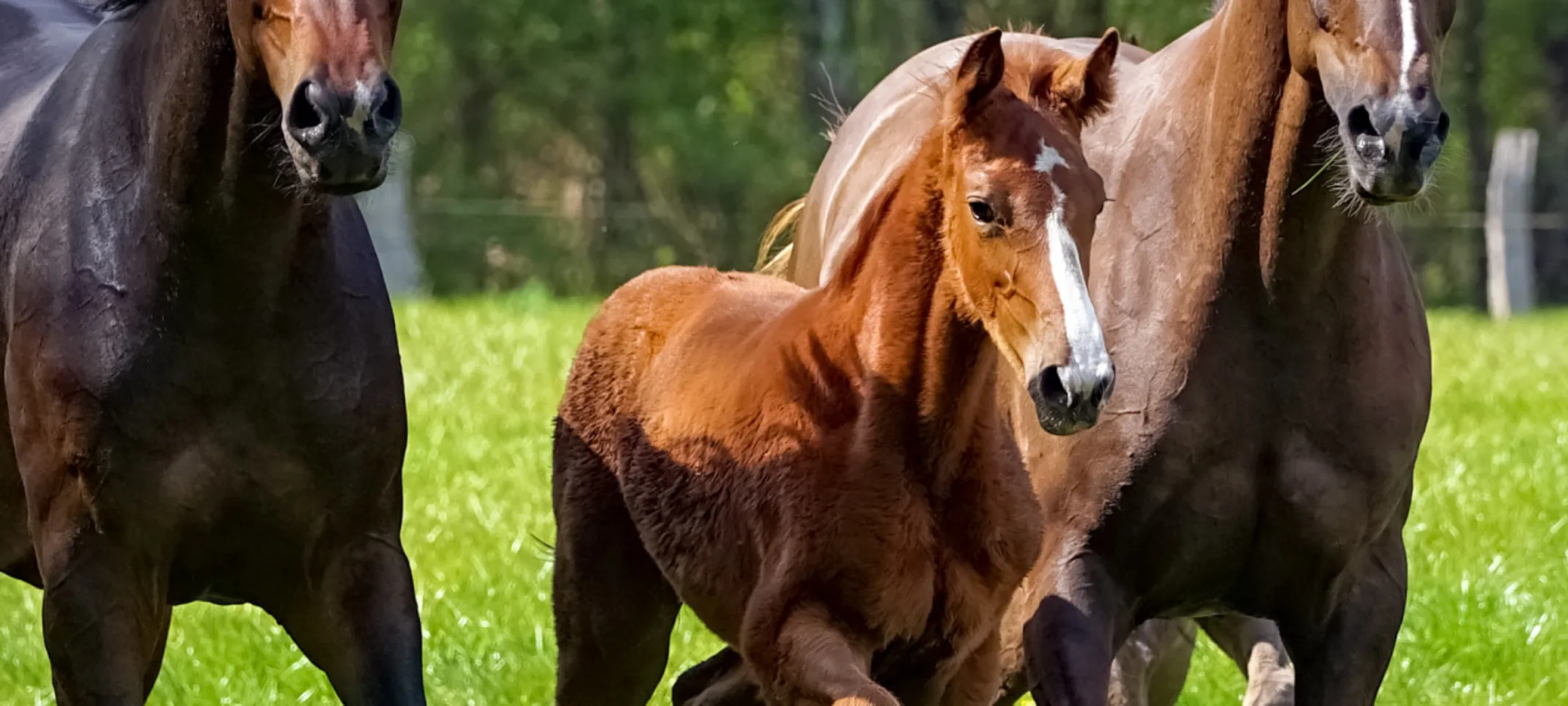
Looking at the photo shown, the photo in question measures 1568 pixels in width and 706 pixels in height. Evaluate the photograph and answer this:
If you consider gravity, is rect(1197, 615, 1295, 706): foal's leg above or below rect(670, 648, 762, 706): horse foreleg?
below

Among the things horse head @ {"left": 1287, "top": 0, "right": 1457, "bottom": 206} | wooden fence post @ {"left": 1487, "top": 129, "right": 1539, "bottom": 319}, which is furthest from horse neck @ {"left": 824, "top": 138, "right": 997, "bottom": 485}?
wooden fence post @ {"left": 1487, "top": 129, "right": 1539, "bottom": 319}

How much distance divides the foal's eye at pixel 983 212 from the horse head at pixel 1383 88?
57cm

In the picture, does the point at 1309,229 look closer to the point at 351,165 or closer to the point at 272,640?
the point at 351,165

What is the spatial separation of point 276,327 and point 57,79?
853 millimetres

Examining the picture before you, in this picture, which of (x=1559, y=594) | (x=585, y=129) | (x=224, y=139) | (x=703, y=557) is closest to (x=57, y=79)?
(x=224, y=139)

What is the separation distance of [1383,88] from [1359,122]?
0.22ft

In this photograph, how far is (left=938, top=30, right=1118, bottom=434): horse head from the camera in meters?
3.38

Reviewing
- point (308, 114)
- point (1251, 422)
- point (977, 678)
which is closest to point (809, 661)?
point (977, 678)

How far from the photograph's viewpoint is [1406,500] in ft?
14.1

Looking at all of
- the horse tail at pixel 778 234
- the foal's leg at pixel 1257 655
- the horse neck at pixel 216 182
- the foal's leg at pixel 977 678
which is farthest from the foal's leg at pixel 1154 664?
the horse neck at pixel 216 182

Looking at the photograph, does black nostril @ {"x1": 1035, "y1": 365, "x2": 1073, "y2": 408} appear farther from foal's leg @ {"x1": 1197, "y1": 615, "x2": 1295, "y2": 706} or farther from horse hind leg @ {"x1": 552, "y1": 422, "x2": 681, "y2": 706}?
foal's leg @ {"x1": 1197, "y1": 615, "x2": 1295, "y2": 706}

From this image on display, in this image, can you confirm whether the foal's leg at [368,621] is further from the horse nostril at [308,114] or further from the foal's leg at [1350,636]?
the foal's leg at [1350,636]

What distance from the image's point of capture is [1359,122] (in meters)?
3.58

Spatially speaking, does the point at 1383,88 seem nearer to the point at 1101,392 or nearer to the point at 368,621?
the point at 1101,392
